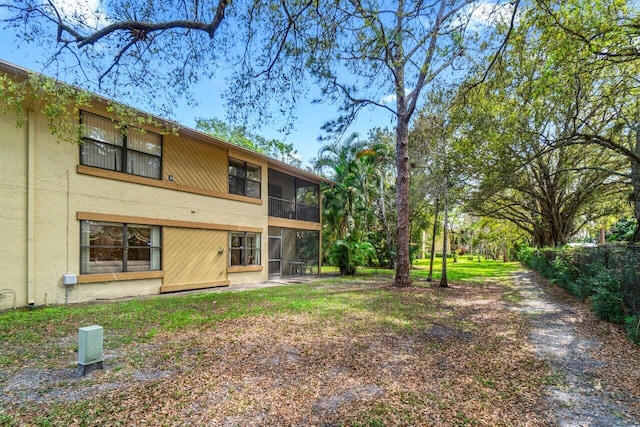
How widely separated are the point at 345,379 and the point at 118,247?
347 inches

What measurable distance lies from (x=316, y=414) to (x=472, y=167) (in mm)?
12180

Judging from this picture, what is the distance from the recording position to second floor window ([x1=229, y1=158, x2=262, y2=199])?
47.4 ft

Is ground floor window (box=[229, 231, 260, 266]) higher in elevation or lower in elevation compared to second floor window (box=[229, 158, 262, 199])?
lower

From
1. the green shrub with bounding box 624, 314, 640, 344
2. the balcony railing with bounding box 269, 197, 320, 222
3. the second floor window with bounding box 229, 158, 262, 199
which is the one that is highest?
the second floor window with bounding box 229, 158, 262, 199

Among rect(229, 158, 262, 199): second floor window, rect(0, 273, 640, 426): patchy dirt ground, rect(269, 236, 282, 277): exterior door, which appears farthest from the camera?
rect(269, 236, 282, 277): exterior door

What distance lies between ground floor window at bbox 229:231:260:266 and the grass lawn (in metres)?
5.97

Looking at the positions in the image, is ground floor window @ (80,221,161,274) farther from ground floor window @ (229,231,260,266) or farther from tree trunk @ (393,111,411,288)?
tree trunk @ (393,111,411,288)

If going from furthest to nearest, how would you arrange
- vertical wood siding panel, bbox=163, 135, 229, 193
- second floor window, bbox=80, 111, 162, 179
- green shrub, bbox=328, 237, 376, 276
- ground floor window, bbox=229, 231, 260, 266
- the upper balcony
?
green shrub, bbox=328, 237, 376, 276
the upper balcony
ground floor window, bbox=229, 231, 260, 266
vertical wood siding panel, bbox=163, 135, 229, 193
second floor window, bbox=80, 111, 162, 179

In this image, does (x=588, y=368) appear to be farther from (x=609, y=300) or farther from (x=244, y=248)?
(x=244, y=248)

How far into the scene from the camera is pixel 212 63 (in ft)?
21.0

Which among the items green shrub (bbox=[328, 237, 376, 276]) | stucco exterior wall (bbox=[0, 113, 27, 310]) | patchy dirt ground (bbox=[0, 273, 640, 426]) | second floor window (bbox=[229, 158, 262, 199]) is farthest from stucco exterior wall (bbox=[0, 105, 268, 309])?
green shrub (bbox=[328, 237, 376, 276])

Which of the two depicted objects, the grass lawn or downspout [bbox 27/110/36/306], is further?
downspout [bbox 27/110/36/306]

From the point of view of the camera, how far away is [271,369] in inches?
183

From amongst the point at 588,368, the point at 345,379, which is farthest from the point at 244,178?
the point at 588,368
